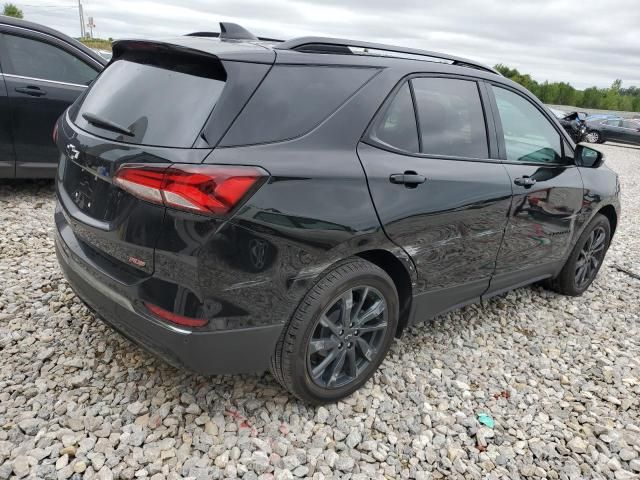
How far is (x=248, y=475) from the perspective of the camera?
7.22 feet

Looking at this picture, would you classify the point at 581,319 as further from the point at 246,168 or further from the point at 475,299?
the point at 246,168

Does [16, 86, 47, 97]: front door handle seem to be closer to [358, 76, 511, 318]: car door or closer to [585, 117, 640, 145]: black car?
[358, 76, 511, 318]: car door

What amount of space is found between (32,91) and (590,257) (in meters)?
5.12

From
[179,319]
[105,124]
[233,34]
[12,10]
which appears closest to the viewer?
[179,319]

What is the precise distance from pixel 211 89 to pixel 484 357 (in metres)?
2.33

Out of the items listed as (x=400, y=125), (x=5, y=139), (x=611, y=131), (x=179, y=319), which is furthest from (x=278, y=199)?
(x=611, y=131)

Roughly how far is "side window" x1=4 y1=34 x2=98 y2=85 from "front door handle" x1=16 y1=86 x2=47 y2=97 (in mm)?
138

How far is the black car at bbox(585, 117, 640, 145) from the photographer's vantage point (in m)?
22.4

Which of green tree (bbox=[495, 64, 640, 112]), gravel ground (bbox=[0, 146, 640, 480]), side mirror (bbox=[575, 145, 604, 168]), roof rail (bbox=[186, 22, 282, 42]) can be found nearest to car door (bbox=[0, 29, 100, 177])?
gravel ground (bbox=[0, 146, 640, 480])

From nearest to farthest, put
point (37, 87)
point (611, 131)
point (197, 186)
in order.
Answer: point (197, 186) → point (37, 87) → point (611, 131)

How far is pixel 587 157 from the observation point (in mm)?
3865

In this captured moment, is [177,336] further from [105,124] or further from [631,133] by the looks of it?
[631,133]

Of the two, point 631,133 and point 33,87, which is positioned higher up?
point 631,133

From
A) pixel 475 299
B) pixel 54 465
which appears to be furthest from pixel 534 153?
pixel 54 465
